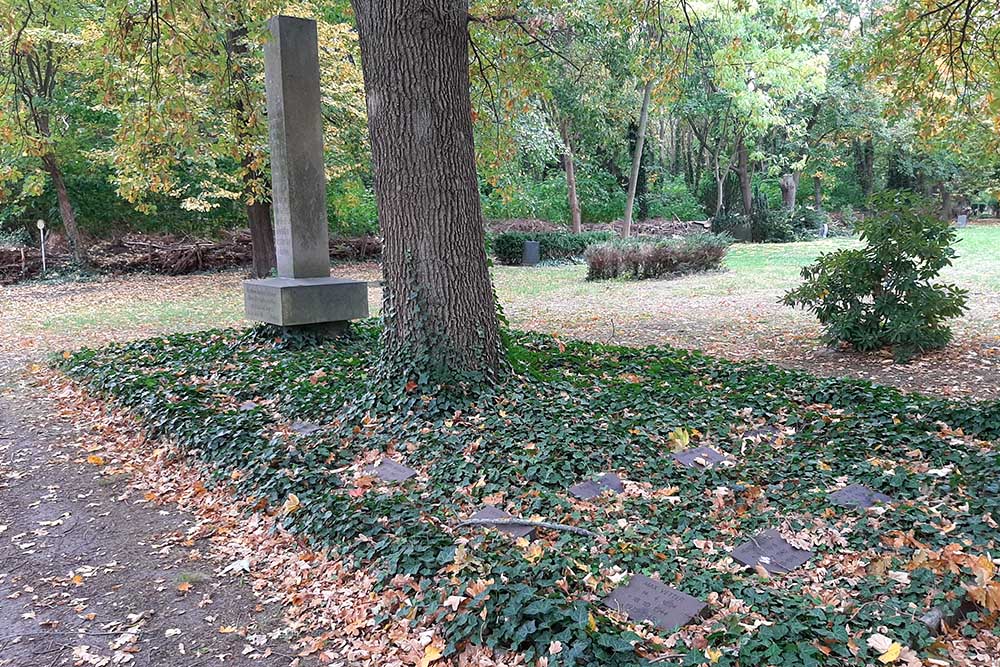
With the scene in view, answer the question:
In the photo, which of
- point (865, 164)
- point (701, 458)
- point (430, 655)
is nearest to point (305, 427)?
point (701, 458)

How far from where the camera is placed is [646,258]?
16.4 meters

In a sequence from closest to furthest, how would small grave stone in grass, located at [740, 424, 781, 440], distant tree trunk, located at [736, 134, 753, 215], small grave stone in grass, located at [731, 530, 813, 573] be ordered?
small grave stone in grass, located at [731, 530, 813, 573], small grave stone in grass, located at [740, 424, 781, 440], distant tree trunk, located at [736, 134, 753, 215]

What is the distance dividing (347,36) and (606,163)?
19631 millimetres

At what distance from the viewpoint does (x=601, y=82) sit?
2064cm

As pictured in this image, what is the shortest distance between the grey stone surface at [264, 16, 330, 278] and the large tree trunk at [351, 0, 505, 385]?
259cm

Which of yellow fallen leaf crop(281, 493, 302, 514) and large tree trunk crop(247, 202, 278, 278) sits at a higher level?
large tree trunk crop(247, 202, 278, 278)

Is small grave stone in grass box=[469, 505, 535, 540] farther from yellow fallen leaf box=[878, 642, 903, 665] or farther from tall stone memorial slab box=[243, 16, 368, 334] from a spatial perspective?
tall stone memorial slab box=[243, 16, 368, 334]

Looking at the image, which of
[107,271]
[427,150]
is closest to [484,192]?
[107,271]

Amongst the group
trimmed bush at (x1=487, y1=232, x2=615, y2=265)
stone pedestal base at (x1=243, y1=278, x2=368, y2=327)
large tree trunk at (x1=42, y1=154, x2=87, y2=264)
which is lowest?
stone pedestal base at (x1=243, y1=278, x2=368, y2=327)

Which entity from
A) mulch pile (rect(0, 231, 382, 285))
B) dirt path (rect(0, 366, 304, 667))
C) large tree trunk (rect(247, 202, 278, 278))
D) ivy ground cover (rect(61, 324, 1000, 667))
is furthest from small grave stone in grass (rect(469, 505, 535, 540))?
mulch pile (rect(0, 231, 382, 285))

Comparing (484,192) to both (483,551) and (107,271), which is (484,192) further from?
(483,551)

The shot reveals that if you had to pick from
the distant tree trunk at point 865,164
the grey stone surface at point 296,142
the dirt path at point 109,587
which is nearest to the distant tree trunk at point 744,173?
the distant tree trunk at point 865,164

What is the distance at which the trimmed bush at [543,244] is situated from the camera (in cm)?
2159

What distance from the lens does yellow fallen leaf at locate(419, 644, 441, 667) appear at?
275 cm
